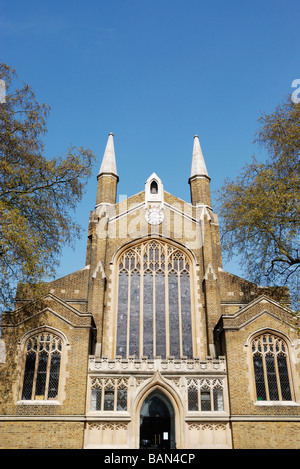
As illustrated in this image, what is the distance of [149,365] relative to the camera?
1689 cm

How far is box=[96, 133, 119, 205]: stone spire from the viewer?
24031 mm

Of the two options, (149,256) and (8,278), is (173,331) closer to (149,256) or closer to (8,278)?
(149,256)

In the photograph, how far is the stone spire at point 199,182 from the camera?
24.3 m

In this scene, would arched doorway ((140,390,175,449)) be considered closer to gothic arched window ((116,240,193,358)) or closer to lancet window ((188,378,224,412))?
lancet window ((188,378,224,412))

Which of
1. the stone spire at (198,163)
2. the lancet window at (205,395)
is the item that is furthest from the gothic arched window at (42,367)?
the stone spire at (198,163)

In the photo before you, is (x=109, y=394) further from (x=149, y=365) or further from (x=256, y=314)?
(x=256, y=314)

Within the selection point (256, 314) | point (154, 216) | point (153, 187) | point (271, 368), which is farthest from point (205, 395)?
point (153, 187)

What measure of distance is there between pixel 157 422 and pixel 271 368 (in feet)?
Result: 15.6

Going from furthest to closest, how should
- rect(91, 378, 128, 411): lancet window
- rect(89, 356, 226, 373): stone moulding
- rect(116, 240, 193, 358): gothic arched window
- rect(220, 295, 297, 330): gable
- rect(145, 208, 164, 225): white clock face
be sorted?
rect(145, 208, 164, 225): white clock face
rect(116, 240, 193, 358): gothic arched window
rect(220, 295, 297, 330): gable
rect(89, 356, 226, 373): stone moulding
rect(91, 378, 128, 411): lancet window

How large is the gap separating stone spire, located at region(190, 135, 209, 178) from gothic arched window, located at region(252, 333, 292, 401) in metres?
11.0

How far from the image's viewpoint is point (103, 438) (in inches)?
617

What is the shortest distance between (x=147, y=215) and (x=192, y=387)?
9501 mm

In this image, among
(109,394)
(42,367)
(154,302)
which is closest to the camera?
(109,394)

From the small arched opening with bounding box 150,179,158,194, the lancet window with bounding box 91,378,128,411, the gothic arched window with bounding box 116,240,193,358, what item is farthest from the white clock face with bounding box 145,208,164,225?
the lancet window with bounding box 91,378,128,411
